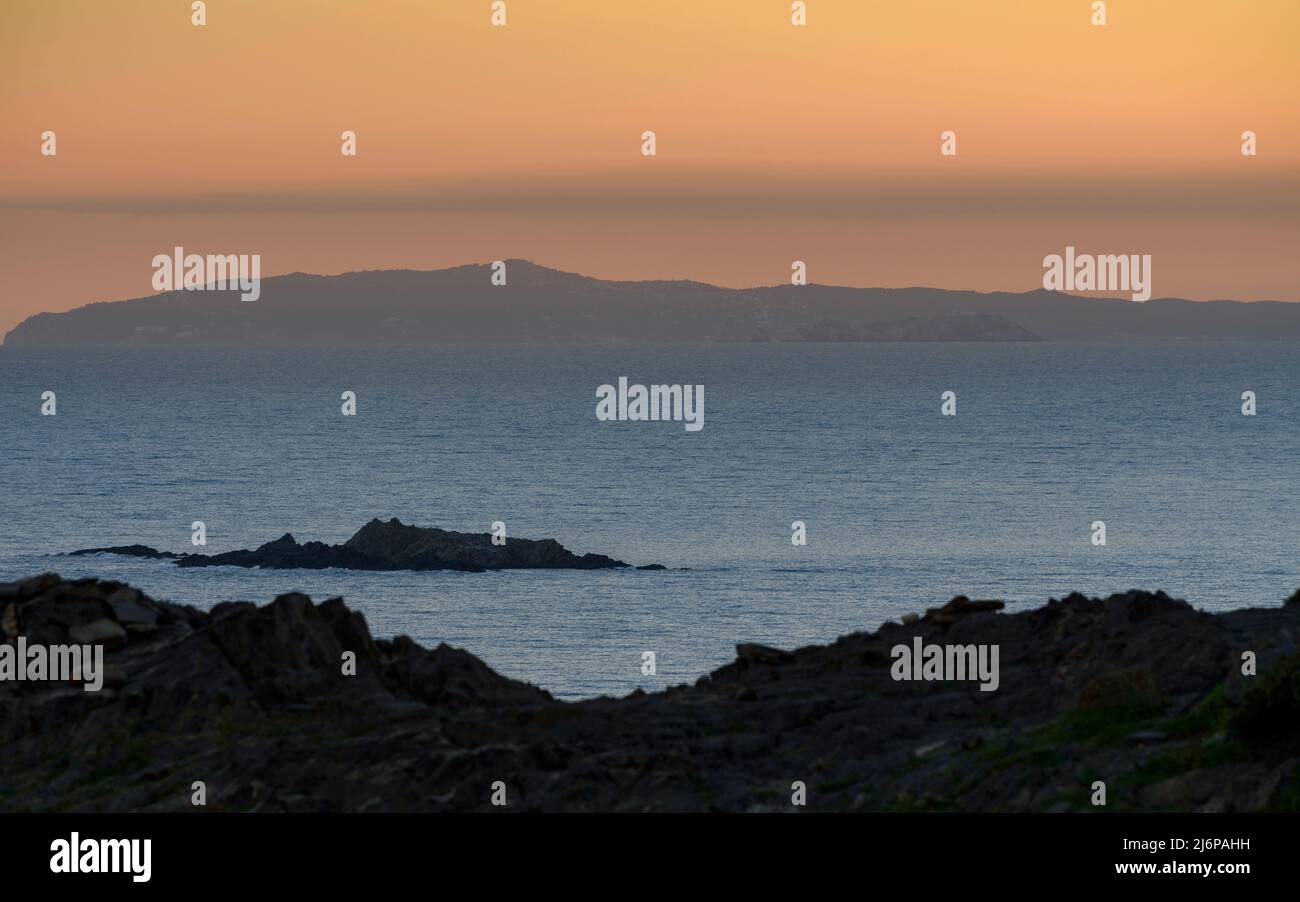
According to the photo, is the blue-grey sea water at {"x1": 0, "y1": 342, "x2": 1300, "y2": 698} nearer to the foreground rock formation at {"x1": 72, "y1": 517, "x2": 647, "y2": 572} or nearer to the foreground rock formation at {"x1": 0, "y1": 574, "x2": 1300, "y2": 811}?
the foreground rock formation at {"x1": 72, "y1": 517, "x2": 647, "y2": 572}

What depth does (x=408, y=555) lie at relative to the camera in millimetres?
105250

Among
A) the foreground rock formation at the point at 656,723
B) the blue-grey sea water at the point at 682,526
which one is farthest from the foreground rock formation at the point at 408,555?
the foreground rock formation at the point at 656,723

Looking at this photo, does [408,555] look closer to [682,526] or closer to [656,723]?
[682,526]

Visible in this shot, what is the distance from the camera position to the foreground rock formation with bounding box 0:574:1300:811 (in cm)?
2591

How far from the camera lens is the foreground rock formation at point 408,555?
105 meters

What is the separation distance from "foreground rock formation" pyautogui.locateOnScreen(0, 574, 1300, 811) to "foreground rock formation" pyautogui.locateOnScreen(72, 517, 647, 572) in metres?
70.1

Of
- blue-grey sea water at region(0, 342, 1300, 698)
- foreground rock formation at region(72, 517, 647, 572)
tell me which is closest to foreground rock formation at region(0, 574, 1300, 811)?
blue-grey sea water at region(0, 342, 1300, 698)

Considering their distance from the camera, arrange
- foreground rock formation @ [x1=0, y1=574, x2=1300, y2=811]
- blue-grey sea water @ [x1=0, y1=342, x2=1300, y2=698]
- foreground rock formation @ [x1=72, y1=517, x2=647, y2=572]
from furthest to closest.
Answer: foreground rock formation @ [x1=72, y1=517, x2=647, y2=572] → blue-grey sea water @ [x1=0, y1=342, x2=1300, y2=698] → foreground rock formation @ [x1=0, y1=574, x2=1300, y2=811]

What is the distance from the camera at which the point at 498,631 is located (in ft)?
282

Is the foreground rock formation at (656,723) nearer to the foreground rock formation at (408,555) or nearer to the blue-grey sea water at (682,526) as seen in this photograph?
the blue-grey sea water at (682,526)

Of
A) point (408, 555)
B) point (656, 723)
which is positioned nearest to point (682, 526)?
point (408, 555)
